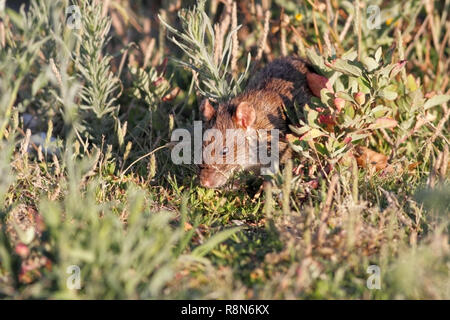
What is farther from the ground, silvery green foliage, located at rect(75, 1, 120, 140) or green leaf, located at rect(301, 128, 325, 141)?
silvery green foliage, located at rect(75, 1, 120, 140)

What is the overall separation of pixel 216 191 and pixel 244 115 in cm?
60

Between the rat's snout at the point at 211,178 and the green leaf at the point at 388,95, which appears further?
the rat's snout at the point at 211,178

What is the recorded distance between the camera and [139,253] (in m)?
2.51

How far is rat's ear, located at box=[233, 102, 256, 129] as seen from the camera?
408 centimetres


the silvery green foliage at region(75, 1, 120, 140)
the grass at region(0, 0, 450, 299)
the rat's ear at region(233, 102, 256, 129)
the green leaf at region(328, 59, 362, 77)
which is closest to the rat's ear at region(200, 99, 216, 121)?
the grass at region(0, 0, 450, 299)

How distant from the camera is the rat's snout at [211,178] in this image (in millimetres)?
3957

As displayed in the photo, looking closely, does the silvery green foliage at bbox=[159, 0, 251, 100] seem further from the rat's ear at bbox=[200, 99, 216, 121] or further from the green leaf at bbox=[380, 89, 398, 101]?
the green leaf at bbox=[380, 89, 398, 101]

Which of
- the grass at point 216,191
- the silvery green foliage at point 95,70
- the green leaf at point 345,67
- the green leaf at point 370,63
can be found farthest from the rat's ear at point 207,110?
the green leaf at point 370,63

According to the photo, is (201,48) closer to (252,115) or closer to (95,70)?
(252,115)

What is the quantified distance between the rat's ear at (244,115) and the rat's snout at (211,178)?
430 mm

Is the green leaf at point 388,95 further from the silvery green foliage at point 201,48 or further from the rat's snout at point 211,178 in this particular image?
the rat's snout at point 211,178

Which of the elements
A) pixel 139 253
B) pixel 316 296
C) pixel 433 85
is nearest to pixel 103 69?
pixel 139 253
